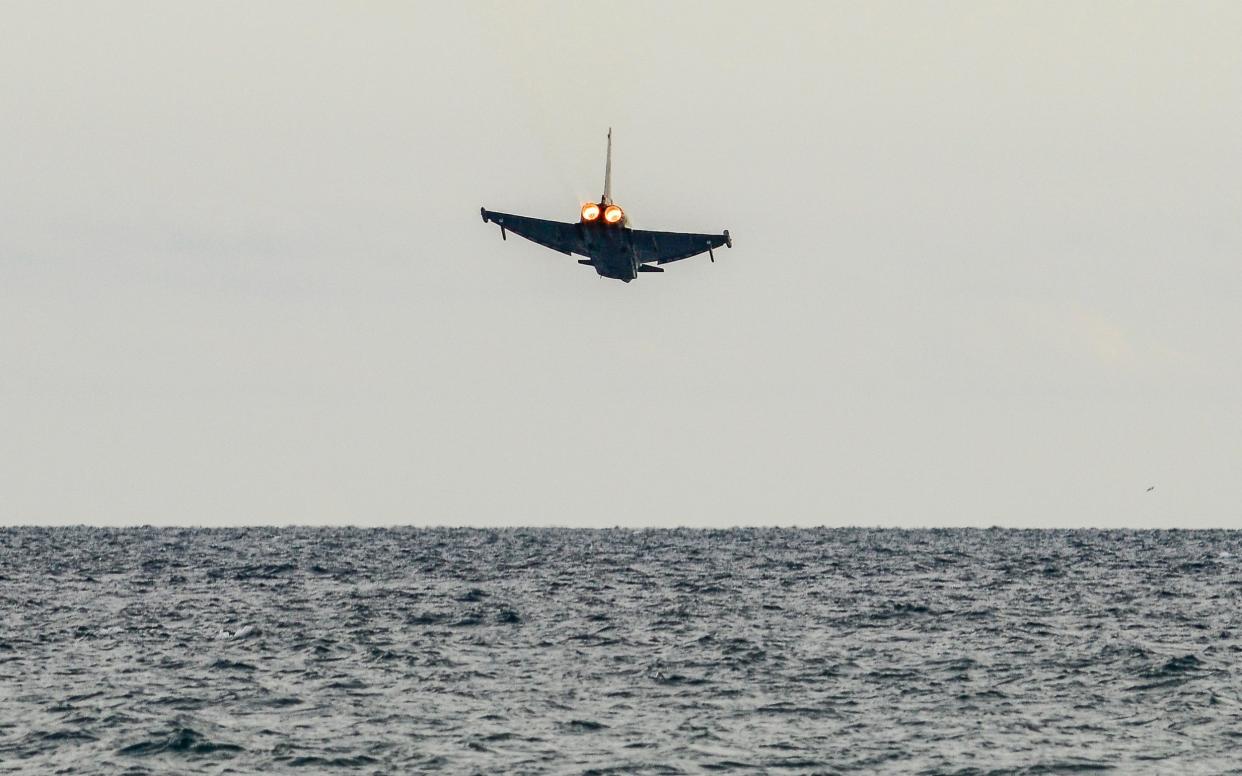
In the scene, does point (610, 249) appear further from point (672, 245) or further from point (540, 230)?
point (540, 230)

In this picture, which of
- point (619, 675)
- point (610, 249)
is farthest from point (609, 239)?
point (619, 675)

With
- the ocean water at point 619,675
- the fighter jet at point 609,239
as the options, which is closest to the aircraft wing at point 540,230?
the fighter jet at point 609,239

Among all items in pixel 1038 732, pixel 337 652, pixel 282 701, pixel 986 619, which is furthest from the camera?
pixel 986 619

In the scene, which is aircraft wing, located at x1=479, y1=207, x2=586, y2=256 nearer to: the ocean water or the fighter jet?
the fighter jet

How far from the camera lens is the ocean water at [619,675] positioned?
97.0 ft

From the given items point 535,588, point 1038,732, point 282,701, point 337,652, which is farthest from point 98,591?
point 1038,732

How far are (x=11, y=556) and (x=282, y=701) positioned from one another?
227ft

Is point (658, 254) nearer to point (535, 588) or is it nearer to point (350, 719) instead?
point (535, 588)

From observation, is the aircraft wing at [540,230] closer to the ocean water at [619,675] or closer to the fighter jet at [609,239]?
the fighter jet at [609,239]

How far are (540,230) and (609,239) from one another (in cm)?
645

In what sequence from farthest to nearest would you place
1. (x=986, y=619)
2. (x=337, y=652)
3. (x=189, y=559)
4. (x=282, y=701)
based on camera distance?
(x=189, y=559), (x=986, y=619), (x=337, y=652), (x=282, y=701)

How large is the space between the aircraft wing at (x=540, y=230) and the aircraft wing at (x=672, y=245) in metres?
2.89

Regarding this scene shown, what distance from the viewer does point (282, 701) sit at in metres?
35.1

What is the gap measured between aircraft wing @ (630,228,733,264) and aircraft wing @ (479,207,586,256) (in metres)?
2.89
